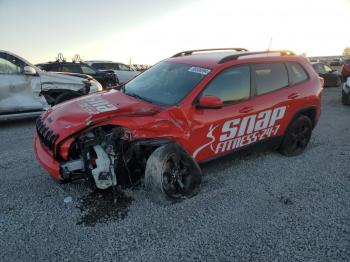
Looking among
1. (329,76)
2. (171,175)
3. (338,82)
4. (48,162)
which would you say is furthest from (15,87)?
(338,82)

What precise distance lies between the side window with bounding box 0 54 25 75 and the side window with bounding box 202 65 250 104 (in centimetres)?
530

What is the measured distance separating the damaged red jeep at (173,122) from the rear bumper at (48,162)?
0.04 ft

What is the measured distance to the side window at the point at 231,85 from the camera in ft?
13.6

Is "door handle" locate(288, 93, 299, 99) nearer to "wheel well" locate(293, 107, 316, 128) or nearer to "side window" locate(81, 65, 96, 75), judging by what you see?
"wheel well" locate(293, 107, 316, 128)

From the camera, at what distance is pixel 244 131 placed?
446 cm

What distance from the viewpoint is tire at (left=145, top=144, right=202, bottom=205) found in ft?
11.8

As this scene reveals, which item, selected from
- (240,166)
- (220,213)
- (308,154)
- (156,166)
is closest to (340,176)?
(308,154)

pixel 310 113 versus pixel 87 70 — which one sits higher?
pixel 310 113

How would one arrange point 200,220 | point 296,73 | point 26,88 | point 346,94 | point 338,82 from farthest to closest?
point 338,82 < point 346,94 < point 26,88 < point 296,73 < point 200,220

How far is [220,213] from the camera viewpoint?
3.61 meters

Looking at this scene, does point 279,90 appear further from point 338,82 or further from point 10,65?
point 338,82

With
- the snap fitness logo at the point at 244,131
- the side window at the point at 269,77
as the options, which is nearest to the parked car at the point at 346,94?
the side window at the point at 269,77

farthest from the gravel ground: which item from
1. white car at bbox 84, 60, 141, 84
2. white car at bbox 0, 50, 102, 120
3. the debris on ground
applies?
white car at bbox 84, 60, 141, 84

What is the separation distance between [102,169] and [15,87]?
502cm
